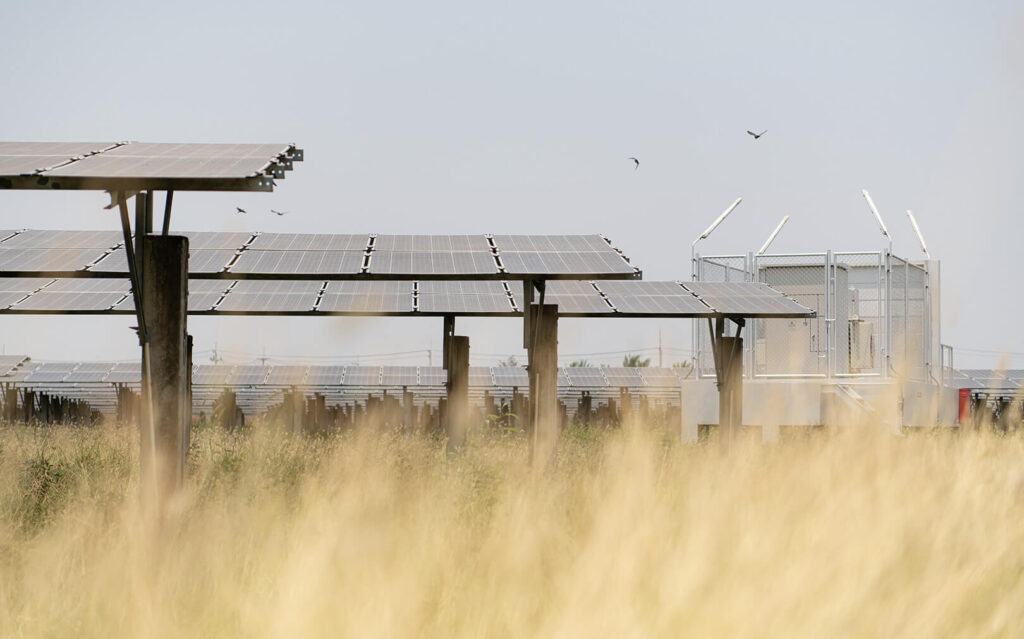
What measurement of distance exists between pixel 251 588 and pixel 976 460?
5.42 m

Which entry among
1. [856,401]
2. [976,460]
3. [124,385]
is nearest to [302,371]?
[124,385]

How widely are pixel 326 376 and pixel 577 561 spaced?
114 feet

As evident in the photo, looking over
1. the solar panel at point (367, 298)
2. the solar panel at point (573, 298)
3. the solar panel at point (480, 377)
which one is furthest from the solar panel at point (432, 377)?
the solar panel at point (573, 298)

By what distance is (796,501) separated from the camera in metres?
6.71

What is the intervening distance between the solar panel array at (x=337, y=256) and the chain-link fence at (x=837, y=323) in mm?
10291

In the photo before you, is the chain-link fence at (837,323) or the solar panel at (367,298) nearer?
the solar panel at (367,298)

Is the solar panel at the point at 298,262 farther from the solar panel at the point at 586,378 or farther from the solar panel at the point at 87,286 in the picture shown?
the solar panel at the point at 586,378

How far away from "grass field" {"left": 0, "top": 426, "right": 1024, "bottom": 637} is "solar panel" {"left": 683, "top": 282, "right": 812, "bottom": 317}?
371 inches

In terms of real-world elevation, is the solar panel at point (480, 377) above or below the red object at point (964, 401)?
above

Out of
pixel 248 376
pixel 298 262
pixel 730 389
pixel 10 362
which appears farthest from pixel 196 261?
pixel 10 362

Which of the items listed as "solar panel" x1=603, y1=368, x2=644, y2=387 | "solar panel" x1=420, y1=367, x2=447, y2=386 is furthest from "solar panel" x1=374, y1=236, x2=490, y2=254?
"solar panel" x1=603, y1=368, x2=644, y2=387

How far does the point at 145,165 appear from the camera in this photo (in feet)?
30.2

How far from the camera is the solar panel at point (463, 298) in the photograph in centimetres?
1858

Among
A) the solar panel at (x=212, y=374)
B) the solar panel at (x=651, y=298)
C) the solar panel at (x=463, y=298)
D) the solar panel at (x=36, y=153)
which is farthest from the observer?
the solar panel at (x=212, y=374)
